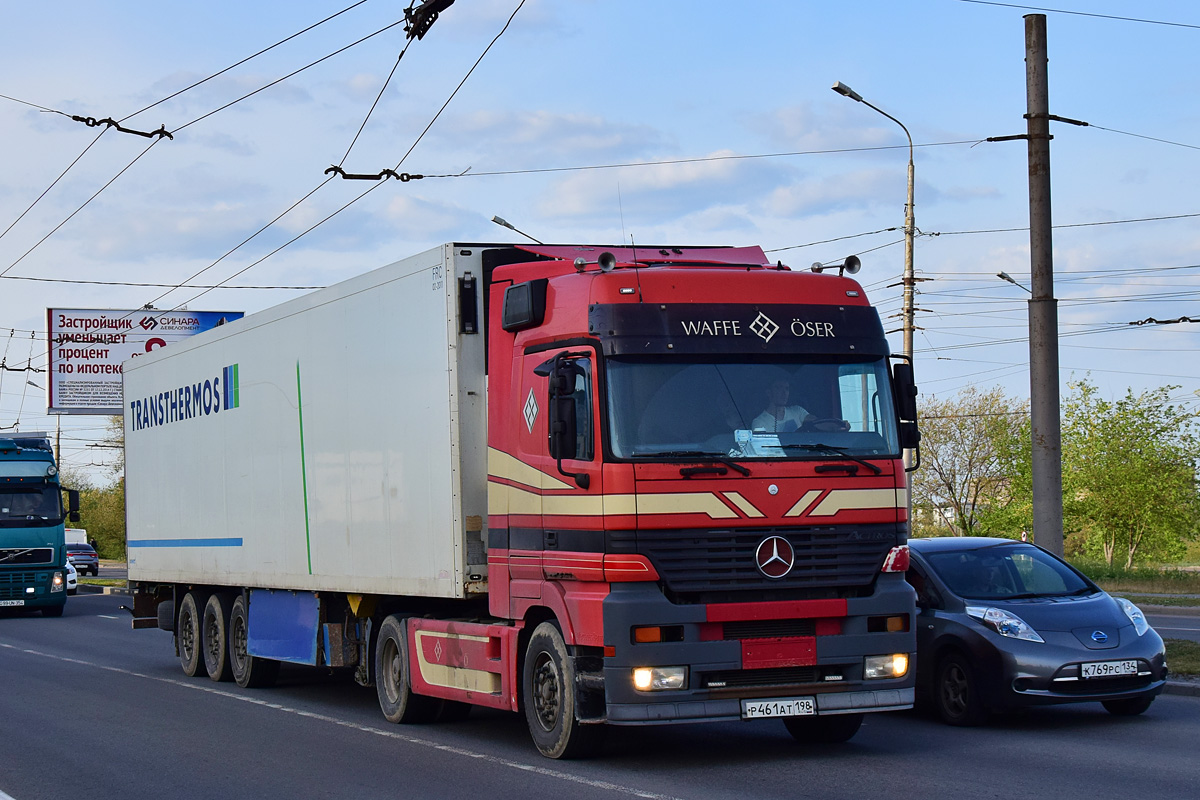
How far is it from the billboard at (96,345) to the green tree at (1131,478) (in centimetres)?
3363

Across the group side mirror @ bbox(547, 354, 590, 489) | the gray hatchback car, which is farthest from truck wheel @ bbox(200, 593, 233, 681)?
side mirror @ bbox(547, 354, 590, 489)

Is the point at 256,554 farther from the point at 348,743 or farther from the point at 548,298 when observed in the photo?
the point at 548,298

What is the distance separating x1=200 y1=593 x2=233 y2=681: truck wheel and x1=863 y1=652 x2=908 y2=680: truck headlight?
9129 millimetres

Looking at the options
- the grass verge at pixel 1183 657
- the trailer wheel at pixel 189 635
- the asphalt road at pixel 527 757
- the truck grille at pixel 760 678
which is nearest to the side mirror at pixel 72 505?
the trailer wheel at pixel 189 635

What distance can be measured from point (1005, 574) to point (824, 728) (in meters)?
2.28

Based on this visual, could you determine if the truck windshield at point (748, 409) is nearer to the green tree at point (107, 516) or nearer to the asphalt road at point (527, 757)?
the asphalt road at point (527, 757)

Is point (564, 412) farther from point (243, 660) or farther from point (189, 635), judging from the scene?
Result: point (189, 635)

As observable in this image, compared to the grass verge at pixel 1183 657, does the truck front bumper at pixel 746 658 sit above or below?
above

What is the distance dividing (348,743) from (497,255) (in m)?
3.80

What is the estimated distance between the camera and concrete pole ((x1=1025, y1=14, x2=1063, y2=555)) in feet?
49.9

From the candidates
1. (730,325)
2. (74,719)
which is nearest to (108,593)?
(74,719)

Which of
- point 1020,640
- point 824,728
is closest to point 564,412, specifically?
point 824,728

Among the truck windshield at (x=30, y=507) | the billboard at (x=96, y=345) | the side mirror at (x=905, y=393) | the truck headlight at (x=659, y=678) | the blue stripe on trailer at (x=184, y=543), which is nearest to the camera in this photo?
the truck headlight at (x=659, y=678)

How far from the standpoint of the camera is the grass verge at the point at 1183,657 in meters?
13.5
